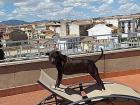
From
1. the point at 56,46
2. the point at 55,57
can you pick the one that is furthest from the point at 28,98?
the point at 55,57

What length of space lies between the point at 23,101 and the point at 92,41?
3.87 meters

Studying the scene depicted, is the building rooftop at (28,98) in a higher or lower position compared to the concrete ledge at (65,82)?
lower

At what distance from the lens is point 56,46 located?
33.3 ft

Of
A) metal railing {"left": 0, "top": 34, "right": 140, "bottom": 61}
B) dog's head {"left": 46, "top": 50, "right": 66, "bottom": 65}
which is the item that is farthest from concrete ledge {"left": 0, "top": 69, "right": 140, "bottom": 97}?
dog's head {"left": 46, "top": 50, "right": 66, "bottom": 65}

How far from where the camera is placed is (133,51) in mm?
10383

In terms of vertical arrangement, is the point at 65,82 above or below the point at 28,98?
above

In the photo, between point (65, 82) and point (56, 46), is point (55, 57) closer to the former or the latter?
point (65, 82)

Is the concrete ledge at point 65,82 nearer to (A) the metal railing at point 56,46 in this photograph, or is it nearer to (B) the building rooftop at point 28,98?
(B) the building rooftop at point 28,98

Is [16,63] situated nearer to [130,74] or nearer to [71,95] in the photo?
[71,95]

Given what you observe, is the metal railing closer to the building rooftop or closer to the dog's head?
the building rooftop

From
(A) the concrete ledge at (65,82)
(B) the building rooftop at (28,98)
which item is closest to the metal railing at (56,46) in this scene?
(A) the concrete ledge at (65,82)

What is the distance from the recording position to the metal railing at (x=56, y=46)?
371 inches

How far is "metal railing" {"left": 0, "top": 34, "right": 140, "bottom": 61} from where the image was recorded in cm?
943

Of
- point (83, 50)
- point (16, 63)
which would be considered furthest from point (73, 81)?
point (16, 63)
